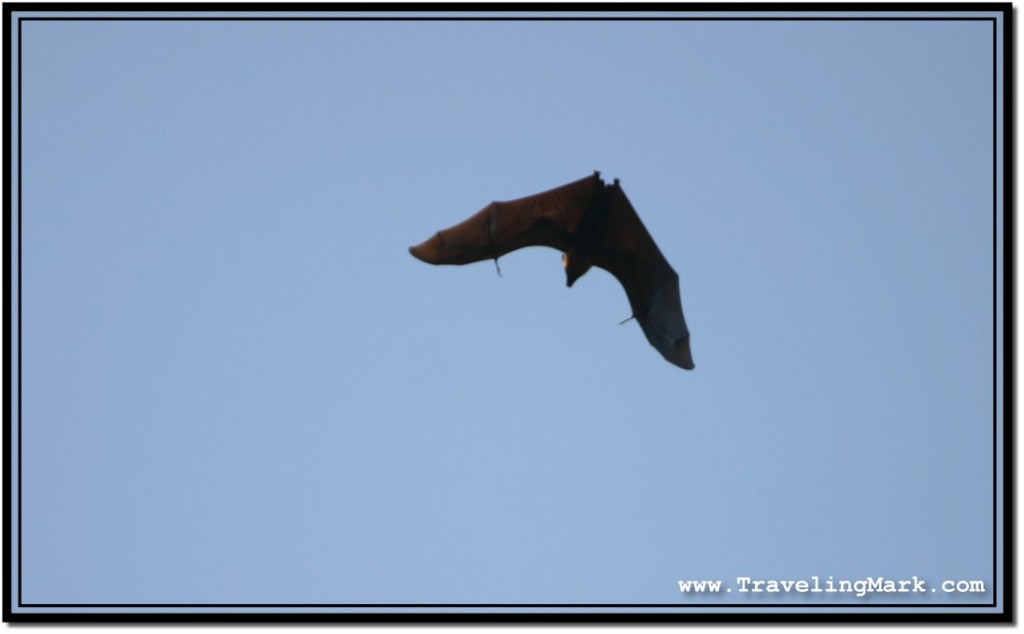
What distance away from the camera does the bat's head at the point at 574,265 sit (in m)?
22.1

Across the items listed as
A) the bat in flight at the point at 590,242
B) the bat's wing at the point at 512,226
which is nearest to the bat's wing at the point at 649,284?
the bat in flight at the point at 590,242

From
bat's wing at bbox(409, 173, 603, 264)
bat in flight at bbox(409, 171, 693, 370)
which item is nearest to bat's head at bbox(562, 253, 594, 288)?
bat in flight at bbox(409, 171, 693, 370)

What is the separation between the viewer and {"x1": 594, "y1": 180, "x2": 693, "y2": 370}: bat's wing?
22.0 meters

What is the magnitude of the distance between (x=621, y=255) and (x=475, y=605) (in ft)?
19.1

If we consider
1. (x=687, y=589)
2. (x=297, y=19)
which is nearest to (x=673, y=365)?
(x=687, y=589)

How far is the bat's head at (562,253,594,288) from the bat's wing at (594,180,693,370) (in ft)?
0.50

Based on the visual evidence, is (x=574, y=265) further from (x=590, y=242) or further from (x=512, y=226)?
(x=512, y=226)

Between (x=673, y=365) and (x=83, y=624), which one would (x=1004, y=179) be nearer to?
(x=673, y=365)

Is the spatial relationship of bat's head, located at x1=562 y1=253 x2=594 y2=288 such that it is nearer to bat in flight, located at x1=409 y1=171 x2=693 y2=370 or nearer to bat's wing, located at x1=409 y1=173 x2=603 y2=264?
bat in flight, located at x1=409 y1=171 x2=693 y2=370

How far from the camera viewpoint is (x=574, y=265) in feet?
72.7

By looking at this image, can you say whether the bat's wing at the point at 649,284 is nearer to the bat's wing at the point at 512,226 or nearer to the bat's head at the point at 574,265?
the bat's head at the point at 574,265

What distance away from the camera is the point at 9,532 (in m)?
19.0

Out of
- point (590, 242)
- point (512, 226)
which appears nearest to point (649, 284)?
point (590, 242)

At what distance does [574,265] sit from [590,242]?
40cm
